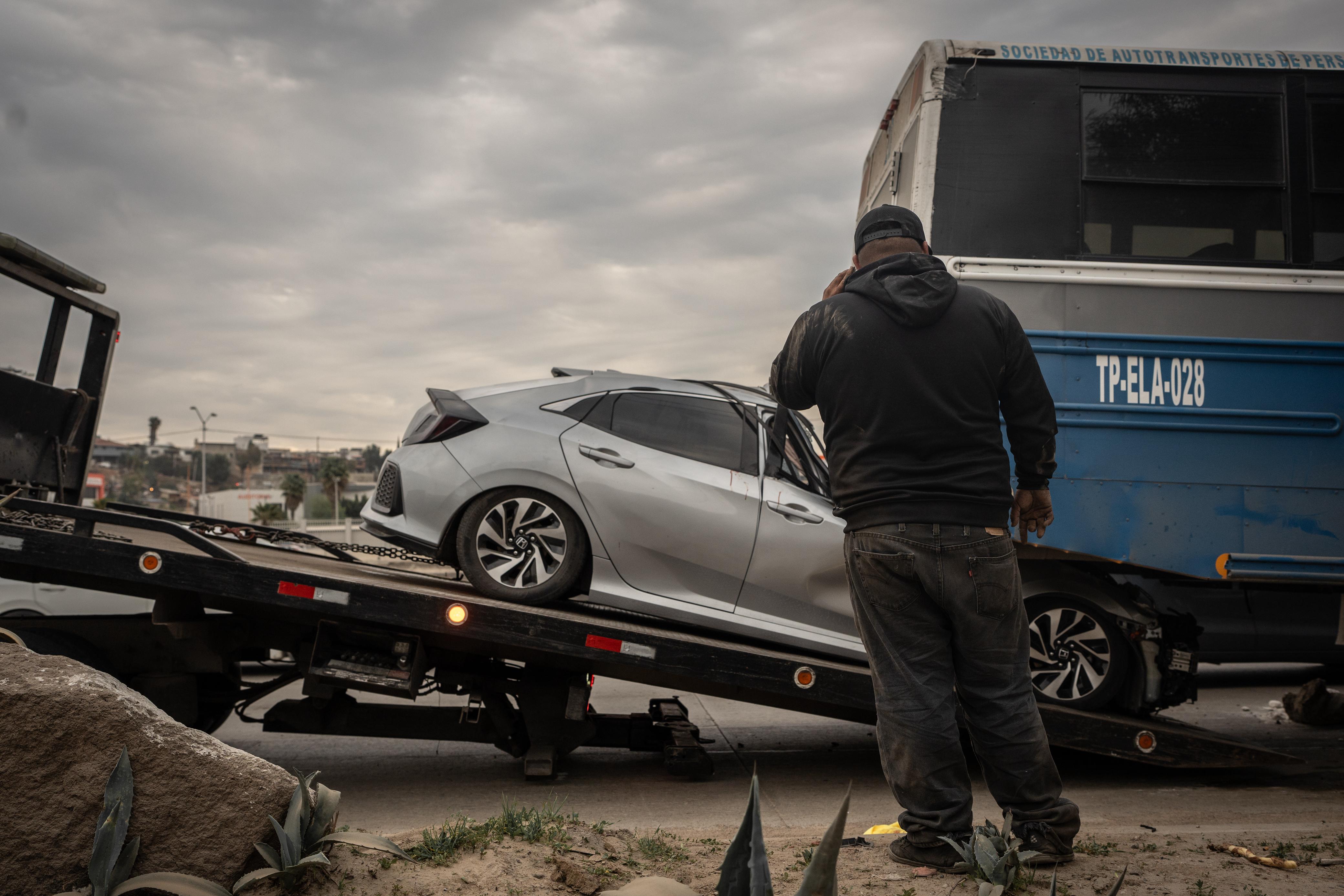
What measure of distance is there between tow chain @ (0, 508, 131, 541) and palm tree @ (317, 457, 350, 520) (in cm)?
8214

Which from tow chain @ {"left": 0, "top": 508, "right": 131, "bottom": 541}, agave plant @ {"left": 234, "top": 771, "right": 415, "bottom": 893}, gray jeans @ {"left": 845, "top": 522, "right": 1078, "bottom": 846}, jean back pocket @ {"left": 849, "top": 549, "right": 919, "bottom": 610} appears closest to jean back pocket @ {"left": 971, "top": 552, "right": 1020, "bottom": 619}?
gray jeans @ {"left": 845, "top": 522, "right": 1078, "bottom": 846}

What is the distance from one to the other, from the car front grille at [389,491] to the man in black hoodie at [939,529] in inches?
109

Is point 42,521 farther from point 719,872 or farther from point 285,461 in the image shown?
point 285,461

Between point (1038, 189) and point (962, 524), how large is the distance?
3084 millimetres

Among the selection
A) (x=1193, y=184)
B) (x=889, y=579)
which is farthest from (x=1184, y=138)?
(x=889, y=579)

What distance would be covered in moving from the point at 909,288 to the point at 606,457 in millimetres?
2382

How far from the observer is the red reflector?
4492mm

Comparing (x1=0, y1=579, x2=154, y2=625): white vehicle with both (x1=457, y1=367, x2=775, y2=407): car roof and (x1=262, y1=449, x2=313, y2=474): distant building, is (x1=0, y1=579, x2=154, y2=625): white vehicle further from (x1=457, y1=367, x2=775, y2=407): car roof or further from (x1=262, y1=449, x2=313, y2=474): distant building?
(x1=262, y1=449, x2=313, y2=474): distant building

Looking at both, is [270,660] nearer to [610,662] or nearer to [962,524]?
[610,662]

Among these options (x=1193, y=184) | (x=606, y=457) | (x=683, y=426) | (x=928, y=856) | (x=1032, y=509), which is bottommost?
(x=928, y=856)

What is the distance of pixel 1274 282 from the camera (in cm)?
506

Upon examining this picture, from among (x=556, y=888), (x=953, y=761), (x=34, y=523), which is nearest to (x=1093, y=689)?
(x=953, y=761)

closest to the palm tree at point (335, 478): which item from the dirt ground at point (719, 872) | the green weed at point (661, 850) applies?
the green weed at point (661, 850)

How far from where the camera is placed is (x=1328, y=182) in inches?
202
